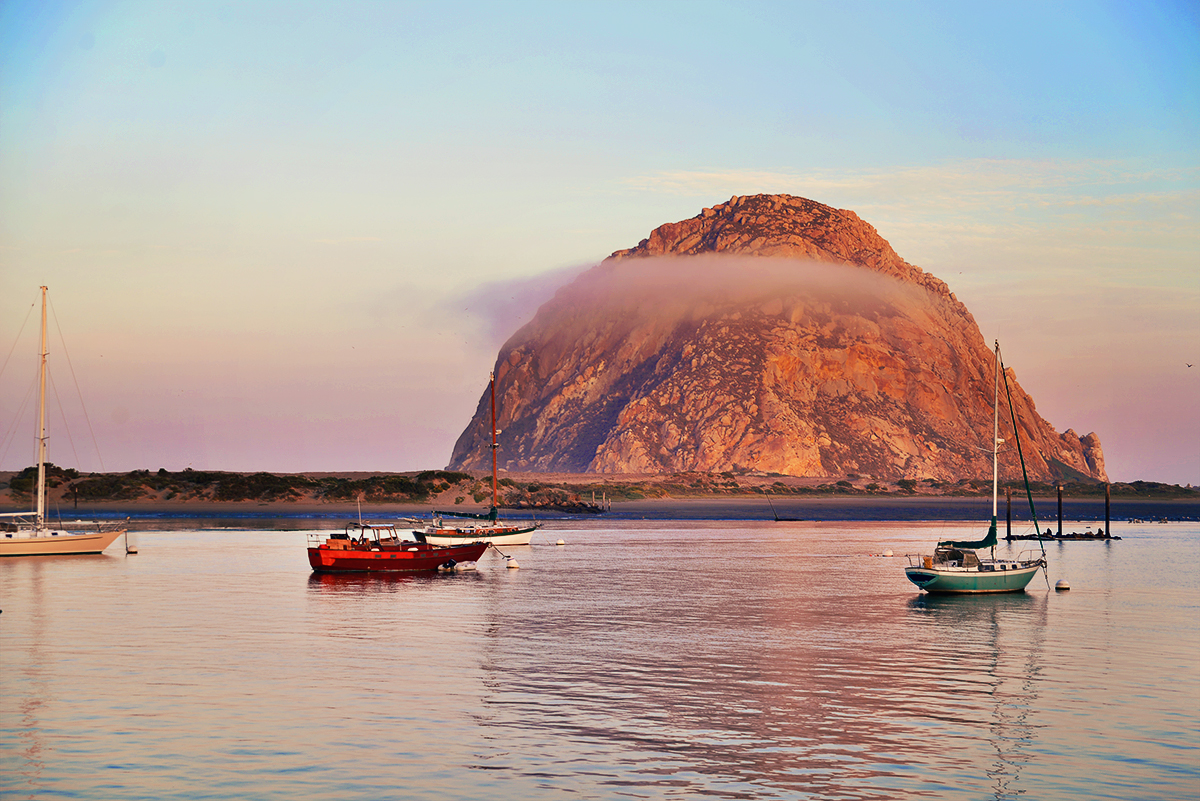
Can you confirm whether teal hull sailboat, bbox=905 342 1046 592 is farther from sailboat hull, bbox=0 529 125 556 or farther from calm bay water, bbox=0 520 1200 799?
sailboat hull, bbox=0 529 125 556

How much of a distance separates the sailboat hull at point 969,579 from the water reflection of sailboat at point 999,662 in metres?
0.47

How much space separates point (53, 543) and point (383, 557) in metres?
26.6

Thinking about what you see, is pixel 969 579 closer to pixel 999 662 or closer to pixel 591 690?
pixel 999 662

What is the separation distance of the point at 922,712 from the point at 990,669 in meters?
7.89

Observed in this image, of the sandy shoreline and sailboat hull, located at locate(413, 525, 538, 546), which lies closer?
sailboat hull, located at locate(413, 525, 538, 546)

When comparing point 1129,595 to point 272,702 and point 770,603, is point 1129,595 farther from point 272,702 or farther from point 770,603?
point 272,702

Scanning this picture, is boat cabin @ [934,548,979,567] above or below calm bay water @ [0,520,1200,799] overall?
above

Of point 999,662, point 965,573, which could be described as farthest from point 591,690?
point 965,573

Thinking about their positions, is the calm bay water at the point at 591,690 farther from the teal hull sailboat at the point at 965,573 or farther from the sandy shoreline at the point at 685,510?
the sandy shoreline at the point at 685,510

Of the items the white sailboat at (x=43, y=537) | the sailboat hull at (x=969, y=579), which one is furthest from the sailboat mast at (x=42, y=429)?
the sailboat hull at (x=969, y=579)

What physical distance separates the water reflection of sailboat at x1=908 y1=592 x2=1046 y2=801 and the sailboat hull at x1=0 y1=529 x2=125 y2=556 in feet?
175

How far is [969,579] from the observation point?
5569cm

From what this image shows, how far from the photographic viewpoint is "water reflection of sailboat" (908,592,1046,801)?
73.3 feet

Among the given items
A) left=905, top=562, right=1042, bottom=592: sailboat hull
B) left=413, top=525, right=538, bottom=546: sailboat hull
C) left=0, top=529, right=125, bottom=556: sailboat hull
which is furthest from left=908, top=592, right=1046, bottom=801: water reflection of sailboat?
left=0, top=529, right=125, bottom=556: sailboat hull
